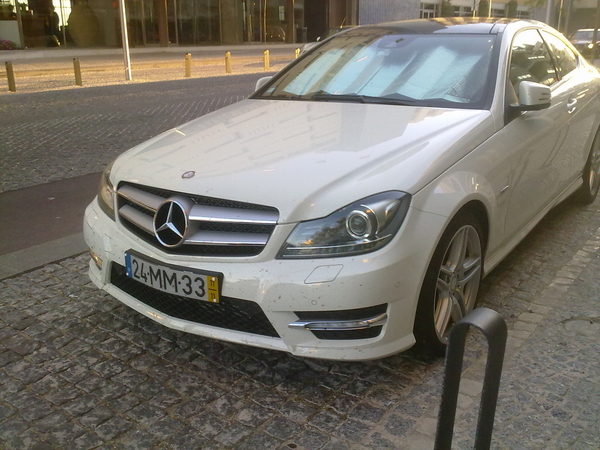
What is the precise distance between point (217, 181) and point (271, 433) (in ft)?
3.64

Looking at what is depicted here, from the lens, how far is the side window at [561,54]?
14.8 feet

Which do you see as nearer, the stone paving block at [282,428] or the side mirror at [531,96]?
the stone paving block at [282,428]

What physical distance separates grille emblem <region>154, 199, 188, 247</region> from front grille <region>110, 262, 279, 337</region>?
0.26m

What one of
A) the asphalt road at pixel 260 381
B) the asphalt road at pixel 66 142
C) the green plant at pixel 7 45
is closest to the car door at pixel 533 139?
the asphalt road at pixel 260 381

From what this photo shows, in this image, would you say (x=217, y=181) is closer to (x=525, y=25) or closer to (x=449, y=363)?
→ (x=449, y=363)

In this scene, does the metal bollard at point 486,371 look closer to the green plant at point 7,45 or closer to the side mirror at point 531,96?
the side mirror at point 531,96

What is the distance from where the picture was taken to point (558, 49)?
469 centimetres

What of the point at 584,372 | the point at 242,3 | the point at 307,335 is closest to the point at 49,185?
the point at 307,335

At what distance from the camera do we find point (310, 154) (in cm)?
290

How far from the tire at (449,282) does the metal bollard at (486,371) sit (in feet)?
3.43

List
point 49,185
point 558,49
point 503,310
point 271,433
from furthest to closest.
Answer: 1. point 49,185
2. point 558,49
3. point 503,310
4. point 271,433

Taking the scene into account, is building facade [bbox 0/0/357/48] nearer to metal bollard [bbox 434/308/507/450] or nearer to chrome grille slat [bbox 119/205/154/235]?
chrome grille slat [bbox 119/205/154/235]

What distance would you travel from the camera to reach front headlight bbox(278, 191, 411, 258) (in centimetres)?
251

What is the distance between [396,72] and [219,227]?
1.79 meters
